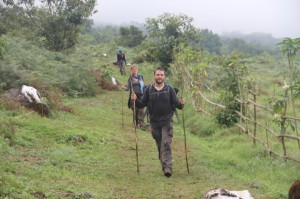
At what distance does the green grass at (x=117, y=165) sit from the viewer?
7.11 m

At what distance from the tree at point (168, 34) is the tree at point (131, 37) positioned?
2483 cm

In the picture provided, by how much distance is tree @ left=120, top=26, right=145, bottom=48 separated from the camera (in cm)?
5284

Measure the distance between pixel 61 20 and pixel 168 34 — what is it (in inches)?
269

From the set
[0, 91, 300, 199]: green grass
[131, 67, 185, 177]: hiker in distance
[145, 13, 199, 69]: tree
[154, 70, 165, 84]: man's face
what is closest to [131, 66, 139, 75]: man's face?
[0, 91, 300, 199]: green grass

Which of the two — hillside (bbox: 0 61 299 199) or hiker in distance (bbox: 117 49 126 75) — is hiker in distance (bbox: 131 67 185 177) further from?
hiker in distance (bbox: 117 49 126 75)

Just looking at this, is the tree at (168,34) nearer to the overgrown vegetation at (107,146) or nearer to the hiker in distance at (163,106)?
the overgrown vegetation at (107,146)

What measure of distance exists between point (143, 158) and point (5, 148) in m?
3.10

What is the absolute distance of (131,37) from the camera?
52.8 metres

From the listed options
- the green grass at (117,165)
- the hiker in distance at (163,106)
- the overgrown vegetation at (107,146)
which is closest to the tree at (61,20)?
the overgrown vegetation at (107,146)

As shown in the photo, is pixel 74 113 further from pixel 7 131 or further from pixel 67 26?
pixel 67 26

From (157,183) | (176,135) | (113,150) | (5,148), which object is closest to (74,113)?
(176,135)

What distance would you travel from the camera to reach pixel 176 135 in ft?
44.2

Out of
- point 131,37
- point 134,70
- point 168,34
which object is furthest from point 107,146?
point 131,37

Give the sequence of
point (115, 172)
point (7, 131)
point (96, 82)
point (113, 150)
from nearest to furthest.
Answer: point (115, 172) < point (7, 131) < point (113, 150) < point (96, 82)
